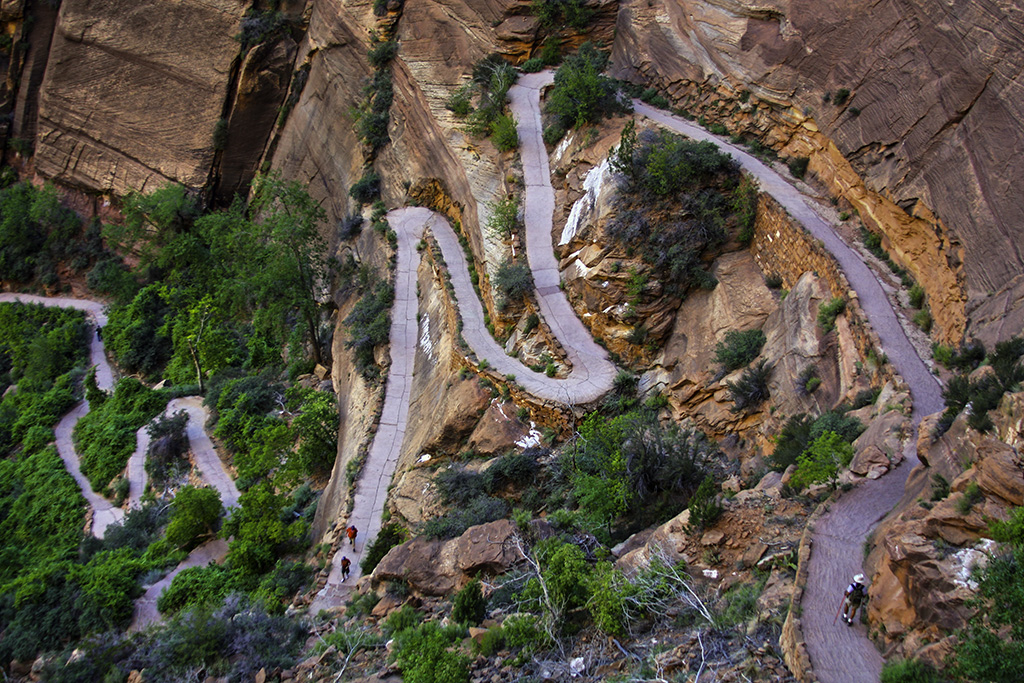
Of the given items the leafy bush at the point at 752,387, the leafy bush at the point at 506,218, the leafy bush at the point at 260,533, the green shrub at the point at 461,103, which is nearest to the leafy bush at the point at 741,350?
the leafy bush at the point at 752,387

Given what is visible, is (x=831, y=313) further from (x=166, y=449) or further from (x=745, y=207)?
(x=166, y=449)

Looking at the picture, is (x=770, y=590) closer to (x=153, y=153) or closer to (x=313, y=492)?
(x=313, y=492)

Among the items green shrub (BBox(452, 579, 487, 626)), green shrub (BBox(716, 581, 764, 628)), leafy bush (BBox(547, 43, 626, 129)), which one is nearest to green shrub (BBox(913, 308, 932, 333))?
green shrub (BBox(716, 581, 764, 628))

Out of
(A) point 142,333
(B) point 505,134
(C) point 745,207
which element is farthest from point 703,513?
(A) point 142,333

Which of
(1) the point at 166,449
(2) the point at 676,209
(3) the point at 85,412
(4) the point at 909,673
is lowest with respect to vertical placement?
(4) the point at 909,673

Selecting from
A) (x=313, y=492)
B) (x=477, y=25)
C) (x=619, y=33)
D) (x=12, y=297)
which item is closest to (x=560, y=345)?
(x=313, y=492)

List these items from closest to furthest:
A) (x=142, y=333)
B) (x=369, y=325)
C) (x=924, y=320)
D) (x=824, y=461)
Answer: (x=824, y=461)
(x=924, y=320)
(x=369, y=325)
(x=142, y=333)

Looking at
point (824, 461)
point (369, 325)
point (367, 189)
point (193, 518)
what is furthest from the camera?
point (367, 189)

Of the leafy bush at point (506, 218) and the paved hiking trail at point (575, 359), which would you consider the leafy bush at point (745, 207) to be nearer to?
the paved hiking trail at point (575, 359)

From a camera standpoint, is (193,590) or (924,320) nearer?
(924,320)

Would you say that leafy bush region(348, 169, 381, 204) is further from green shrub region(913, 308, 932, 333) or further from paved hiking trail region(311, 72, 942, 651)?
green shrub region(913, 308, 932, 333)
